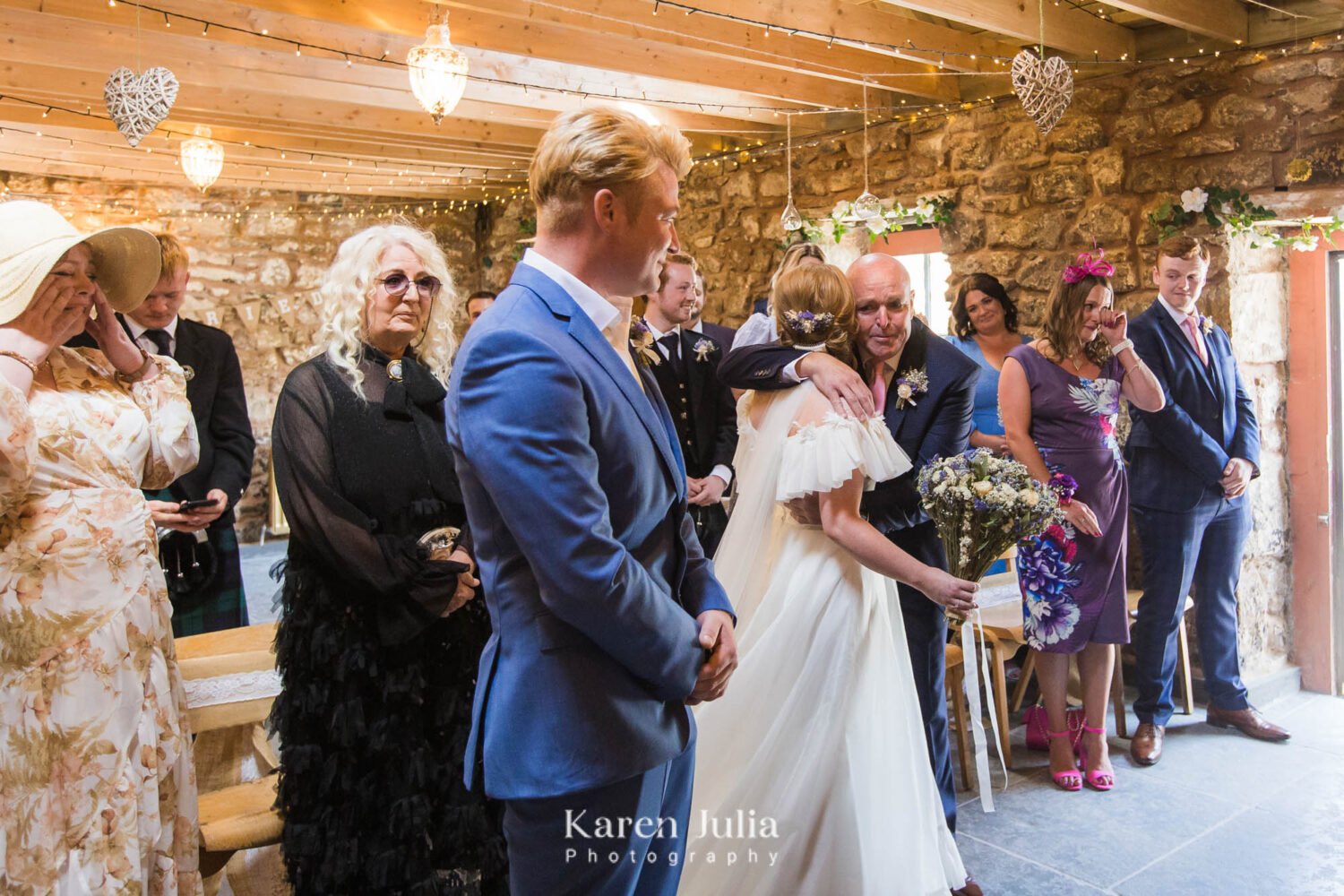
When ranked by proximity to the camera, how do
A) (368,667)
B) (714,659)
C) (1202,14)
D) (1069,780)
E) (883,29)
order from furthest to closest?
1. (883,29)
2. (1202,14)
3. (1069,780)
4. (368,667)
5. (714,659)

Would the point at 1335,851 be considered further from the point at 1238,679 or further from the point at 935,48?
the point at 935,48

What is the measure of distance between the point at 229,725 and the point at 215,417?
114cm

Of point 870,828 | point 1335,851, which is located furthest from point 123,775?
point 1335,851

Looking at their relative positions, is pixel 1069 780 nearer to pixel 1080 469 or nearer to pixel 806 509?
pixel 1080 469

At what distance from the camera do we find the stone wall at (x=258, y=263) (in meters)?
7.98

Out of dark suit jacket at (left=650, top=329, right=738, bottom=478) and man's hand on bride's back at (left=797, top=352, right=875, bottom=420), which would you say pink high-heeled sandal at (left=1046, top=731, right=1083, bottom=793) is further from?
man's hand on bride's back at (left=797, top=352, right=875, bottom=420)

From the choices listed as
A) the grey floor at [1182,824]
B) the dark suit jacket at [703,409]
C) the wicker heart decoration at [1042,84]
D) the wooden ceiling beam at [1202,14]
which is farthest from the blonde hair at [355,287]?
the wooden ceiling beam at [1202,14]

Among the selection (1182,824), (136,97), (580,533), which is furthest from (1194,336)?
(136,97)

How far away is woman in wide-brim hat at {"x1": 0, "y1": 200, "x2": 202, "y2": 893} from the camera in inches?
75.0

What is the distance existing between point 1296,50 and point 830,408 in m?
3.09

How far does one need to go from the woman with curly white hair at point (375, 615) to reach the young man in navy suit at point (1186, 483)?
9.46 feet

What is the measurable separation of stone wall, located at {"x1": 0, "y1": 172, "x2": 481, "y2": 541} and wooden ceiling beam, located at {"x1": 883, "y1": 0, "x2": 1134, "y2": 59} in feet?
16.8

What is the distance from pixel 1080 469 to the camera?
3.64m

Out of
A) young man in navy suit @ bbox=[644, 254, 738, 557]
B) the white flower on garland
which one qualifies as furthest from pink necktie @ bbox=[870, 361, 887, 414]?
the white flower on garland
